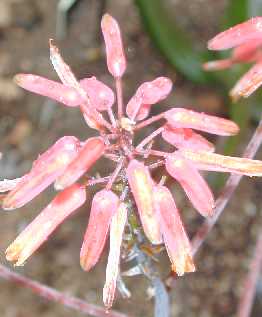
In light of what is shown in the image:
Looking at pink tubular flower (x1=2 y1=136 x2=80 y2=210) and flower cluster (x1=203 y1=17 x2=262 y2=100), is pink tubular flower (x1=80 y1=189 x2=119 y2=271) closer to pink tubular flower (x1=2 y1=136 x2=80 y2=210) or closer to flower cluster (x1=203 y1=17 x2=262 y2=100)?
pink tubular flower (x1=2 y1=136 x2=80 y2=210)

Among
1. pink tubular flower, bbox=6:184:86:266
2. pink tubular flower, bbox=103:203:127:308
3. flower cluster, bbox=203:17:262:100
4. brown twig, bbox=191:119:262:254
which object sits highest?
flower cluster, bbox=203:17:262:100

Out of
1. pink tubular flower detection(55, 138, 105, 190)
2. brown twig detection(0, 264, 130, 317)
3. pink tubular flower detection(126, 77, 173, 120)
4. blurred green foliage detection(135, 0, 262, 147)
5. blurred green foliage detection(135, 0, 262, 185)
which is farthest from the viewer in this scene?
blurred green foliage detection(135, 0, 262, 147)

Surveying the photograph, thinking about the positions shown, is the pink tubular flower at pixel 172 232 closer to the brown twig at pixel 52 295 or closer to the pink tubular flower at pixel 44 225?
the pink tubular flower at pixel 44 225

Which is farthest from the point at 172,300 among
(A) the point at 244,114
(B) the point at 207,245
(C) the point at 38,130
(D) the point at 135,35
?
(D) the point at 135,35

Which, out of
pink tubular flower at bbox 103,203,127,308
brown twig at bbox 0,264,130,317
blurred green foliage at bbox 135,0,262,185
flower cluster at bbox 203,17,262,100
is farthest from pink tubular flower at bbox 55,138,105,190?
blurred green foliage at bbox 135,0,262,185

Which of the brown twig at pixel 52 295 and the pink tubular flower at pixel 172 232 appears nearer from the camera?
the pink tubular flower at pixel 172 232

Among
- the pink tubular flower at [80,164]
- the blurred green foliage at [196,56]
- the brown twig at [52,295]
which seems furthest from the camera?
the blurred green foliage at [196,56]

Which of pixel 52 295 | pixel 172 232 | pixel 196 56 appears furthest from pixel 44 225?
pixel 196 56

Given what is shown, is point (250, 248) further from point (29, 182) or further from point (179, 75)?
point (29, 182)

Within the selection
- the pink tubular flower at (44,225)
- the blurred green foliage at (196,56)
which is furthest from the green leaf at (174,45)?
the pink tubular flower at (44,225)
